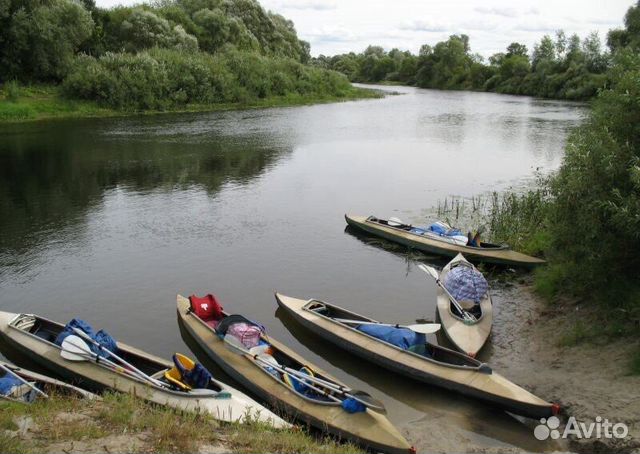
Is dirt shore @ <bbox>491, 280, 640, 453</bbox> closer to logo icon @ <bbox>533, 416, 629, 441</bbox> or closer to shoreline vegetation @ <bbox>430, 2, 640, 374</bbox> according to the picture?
logo icon @ <bbox>533, 416, 629, 441</bbox>

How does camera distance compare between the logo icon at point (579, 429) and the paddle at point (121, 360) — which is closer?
the logo icon at point (579, 429)

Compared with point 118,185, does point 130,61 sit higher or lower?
higher

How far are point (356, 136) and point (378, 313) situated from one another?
33.2m

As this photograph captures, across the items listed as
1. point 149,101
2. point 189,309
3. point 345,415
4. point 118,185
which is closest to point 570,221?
point 345,415

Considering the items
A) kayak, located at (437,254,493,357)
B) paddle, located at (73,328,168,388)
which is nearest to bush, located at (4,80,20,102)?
paddle, located at (73,328,168,388)

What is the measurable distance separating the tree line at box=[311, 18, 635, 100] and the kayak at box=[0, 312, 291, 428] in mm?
67790

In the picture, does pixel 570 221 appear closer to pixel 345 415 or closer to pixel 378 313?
pixel 378 313

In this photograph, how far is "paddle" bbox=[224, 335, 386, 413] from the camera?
10.2 m

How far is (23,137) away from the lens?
136ft

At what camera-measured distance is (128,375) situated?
11.3 metres

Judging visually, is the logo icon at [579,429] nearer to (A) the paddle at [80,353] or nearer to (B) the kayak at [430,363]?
(B) the kayak at [430,363]

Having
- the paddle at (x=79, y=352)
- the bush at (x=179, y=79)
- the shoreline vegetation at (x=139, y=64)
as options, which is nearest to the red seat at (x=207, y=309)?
the paddle at (x=79, y=352)

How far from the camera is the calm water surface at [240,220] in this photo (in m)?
14.9

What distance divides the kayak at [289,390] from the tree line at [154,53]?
48.2 meters
